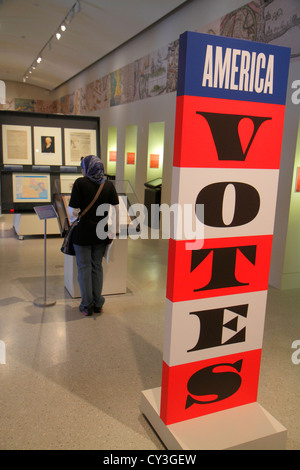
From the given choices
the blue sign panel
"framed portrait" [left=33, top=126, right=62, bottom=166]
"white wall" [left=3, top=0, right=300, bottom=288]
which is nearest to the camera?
the blue sign panel

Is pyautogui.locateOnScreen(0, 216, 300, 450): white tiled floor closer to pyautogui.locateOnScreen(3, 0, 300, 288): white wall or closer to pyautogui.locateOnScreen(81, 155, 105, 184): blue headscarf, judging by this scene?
pyautogui.locateOnScreen(3, 0, 300, 288): white wall

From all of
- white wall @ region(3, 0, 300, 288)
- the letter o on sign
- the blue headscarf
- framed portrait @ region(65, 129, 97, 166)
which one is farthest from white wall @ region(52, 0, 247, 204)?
the letter o on sign

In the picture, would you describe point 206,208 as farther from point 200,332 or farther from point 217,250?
point 200,332

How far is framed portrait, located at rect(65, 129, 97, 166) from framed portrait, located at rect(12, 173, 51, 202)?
566 millimetres

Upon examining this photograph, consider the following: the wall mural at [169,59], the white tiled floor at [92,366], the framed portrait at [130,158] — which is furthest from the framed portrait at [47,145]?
the framed portrait at [130,158]

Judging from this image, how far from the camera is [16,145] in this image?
7.12 m

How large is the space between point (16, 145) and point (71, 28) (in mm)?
6435

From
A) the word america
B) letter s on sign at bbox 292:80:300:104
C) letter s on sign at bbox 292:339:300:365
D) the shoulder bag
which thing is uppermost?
letter s on sign at bbox 292:80:300:104

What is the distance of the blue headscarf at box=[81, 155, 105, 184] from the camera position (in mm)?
4027

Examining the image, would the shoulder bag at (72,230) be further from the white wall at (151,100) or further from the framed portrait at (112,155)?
the framed portrait at (112,155)

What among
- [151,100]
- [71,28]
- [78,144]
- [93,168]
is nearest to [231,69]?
[93,168]

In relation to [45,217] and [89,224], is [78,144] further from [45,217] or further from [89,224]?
[89,224]

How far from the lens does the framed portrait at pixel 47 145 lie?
7.20 metres

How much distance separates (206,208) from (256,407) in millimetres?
1410
